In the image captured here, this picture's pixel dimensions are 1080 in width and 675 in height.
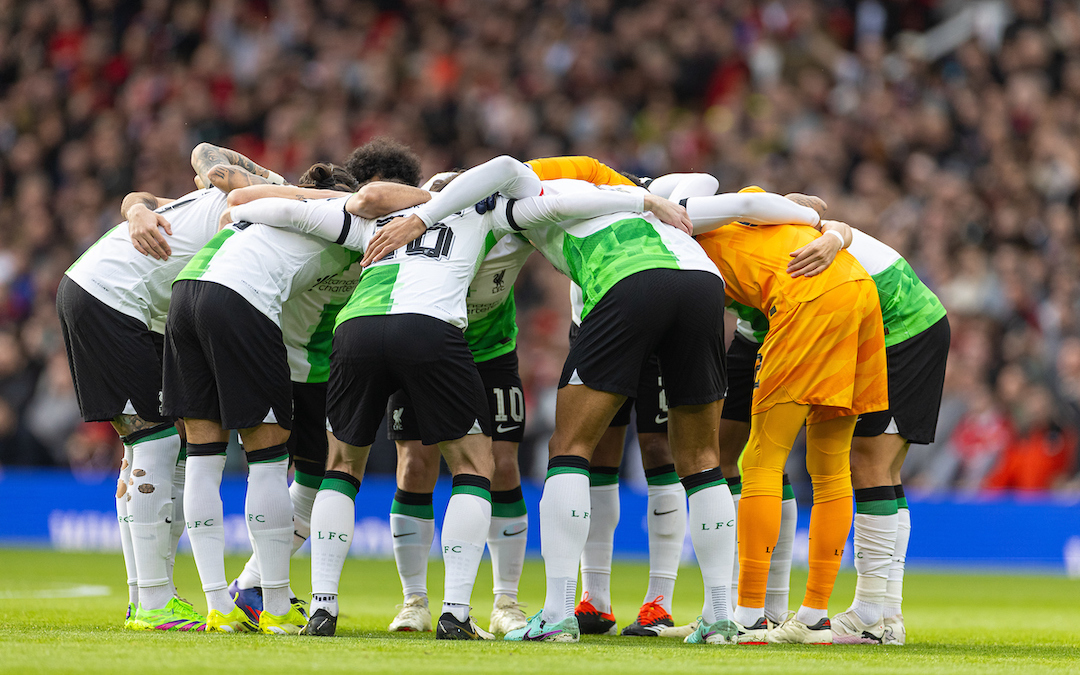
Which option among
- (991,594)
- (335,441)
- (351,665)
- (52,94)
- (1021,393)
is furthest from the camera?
(52,94)

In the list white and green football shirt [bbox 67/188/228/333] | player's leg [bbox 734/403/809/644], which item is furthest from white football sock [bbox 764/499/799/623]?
white and green football shirt [bbox 67/188/228/333]

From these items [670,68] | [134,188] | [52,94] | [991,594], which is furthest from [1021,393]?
[52,94]

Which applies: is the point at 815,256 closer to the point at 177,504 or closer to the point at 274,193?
A: the point at 274,193

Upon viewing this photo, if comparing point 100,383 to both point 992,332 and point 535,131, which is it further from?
point 535,131

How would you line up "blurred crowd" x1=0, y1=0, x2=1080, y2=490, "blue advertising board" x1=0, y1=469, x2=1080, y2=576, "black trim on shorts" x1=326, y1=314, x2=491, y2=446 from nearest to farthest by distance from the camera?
"black trim on shorts" x1=326, y1=314, x2=491, y2=446, "blue advertising board" x1=0, y1=469, x2=1080, y2=576, "blurred crowd" x1=0, y1=0, x2=1080, y2=490

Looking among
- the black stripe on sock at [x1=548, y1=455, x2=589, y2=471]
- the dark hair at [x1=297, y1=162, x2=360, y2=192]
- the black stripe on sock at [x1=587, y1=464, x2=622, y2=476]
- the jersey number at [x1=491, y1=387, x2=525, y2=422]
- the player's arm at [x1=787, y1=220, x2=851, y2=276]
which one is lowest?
the black stripe on sock at [x1=587, y1=464, x2=622, y2=476]

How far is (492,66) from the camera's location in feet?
59.5

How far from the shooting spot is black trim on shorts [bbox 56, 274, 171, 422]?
6414 mm

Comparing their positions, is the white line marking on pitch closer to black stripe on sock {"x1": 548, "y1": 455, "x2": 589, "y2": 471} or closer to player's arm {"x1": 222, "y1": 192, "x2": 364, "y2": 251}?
player's arm {"x1": 222, "y1": 192, "x2": 364, "y2": 251}

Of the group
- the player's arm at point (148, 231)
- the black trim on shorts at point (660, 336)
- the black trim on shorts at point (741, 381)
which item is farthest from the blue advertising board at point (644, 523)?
the black trim on shorts at point (660, 336)

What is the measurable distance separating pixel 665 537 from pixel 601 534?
13.6 inches

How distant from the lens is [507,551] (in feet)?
22.2

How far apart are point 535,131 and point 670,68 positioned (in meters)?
2.23

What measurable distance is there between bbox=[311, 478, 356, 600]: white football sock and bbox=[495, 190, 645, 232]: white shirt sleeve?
1.56 m
